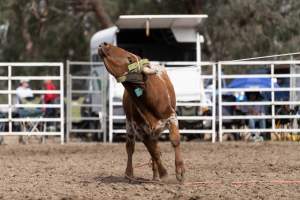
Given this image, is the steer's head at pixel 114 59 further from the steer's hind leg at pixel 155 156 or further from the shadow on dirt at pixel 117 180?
the shadow on dirt at pixel 117 180

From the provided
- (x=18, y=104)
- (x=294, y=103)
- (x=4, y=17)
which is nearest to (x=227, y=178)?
(x=294, y=103)

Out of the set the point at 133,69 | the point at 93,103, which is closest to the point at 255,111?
the point at 93,103

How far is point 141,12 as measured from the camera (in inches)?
1259

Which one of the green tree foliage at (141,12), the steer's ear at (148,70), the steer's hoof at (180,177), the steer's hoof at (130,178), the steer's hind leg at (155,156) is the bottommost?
the steer's hoof at (130,178)

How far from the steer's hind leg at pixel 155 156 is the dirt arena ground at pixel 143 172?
15 centimetres

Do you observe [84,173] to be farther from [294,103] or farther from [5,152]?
[294,103]

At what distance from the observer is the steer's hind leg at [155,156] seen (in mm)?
8766

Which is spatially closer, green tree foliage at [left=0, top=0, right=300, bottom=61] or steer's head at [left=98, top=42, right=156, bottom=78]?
steer's head at [left=98, top=42, right=156, bottom=78]

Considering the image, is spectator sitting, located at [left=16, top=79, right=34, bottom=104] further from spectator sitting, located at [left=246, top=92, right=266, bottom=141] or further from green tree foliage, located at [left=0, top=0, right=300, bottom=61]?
green tree foliage, located at [left=0, top=0, right=300, bottom=61]

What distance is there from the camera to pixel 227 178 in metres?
9.20

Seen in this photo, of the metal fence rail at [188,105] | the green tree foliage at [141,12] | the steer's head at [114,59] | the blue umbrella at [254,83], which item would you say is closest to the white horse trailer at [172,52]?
the metal fence rail at [188,105]

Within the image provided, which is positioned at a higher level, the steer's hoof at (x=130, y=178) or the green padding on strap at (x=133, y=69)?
the green padding on strap at (x=133, y=69)

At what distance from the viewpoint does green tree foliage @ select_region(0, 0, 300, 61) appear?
27938mm

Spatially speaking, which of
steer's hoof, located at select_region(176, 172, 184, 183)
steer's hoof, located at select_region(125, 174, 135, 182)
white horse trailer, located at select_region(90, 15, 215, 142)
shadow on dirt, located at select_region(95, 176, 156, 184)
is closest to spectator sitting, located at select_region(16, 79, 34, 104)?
white horse trailer, located at select_region(90, 15, 215, 142)
